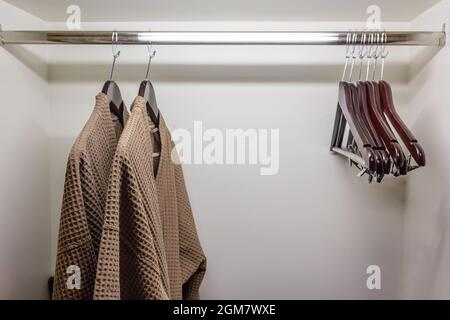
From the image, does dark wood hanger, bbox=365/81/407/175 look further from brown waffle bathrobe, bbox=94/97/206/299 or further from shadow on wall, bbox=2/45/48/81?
shadow on wall, bbox=2/45/48/81

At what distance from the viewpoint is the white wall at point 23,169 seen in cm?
70

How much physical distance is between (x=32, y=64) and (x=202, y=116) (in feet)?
1.51

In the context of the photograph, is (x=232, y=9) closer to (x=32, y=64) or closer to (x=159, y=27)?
(x=159, y=27)

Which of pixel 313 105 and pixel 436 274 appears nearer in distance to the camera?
pixel 436 274

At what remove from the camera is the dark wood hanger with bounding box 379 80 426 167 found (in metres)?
0.58

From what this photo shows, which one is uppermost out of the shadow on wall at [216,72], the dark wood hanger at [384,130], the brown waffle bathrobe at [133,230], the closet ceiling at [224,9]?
the closet ceiling at [224,9]

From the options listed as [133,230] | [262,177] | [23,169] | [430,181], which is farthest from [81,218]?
[430,181]

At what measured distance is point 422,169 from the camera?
773mm

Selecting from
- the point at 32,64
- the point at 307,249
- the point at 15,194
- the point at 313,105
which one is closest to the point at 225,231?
the point at 307,249

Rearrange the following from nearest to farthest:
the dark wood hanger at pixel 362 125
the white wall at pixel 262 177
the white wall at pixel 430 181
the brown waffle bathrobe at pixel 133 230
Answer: the brown waffle bathrobe at pixel 133 230
the dark wood hanger at pixel 362 125
the white wall at pixel 430 181
the white wall at pixel 262 177

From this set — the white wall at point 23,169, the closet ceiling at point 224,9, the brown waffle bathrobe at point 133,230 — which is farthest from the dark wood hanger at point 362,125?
the white wall at point 23,169

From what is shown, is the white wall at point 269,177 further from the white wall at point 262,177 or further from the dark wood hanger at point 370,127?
the dark wood hanger at point 370,127

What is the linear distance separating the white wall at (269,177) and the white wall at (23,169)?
0.04m

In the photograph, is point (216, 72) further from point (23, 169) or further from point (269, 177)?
point (23, 169)
